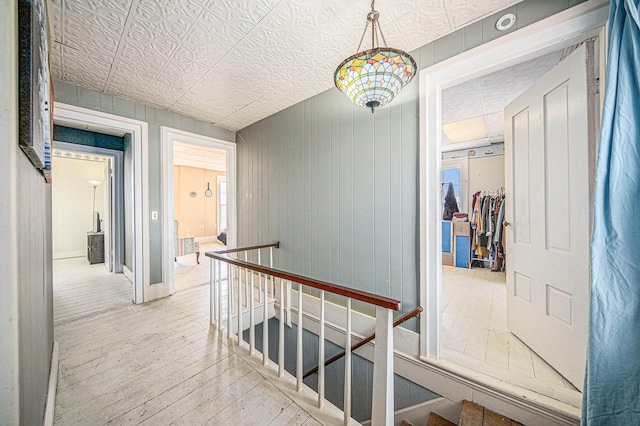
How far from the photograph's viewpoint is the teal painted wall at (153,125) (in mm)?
2549

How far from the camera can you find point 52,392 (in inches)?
54.6

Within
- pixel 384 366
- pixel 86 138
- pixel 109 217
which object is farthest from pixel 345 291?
pixel 109 217

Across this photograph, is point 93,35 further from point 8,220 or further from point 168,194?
point 8,220

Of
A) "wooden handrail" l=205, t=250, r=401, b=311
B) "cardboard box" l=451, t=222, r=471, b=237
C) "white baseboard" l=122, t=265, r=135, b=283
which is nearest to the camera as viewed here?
"wooden handrail" l=205, t=250, r=401, b=311

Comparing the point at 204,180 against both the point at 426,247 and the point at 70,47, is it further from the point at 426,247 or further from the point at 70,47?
the point at 426,247

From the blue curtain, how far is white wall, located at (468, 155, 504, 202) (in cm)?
416

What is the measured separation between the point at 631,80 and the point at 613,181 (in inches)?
17.7

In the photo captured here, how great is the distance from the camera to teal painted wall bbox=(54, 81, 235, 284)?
2.55 m

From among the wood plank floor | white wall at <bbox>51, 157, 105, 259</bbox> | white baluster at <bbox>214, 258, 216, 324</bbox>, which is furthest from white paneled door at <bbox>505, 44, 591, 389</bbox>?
white wall at <bbox>51, 157, 105, 259</bbox>

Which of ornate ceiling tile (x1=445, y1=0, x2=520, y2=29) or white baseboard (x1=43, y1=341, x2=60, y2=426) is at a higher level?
ornate ceiling tile (x1=445, y1=0, x2=520, y2=29)

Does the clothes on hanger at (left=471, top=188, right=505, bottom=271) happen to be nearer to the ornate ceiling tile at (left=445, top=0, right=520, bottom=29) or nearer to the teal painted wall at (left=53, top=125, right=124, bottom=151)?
the ornate ceiling tile at (left=445, top=0, right=520, bottom=29)

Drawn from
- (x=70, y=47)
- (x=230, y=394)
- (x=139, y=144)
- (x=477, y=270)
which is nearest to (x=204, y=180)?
(x=139, y=144)

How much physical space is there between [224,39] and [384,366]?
2390 mm

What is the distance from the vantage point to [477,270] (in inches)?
171
